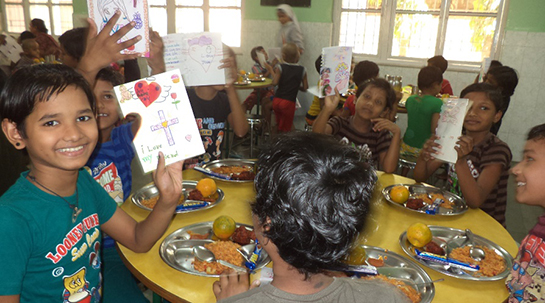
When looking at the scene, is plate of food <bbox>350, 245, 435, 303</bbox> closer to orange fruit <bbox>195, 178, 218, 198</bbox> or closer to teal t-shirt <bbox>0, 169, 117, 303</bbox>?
orange fruit <bbox>195, 178, 218, 198</bbox>

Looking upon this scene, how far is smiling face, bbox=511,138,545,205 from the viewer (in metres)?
1.42

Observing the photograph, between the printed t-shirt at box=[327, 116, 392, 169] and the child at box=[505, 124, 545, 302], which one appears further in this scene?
the printed t-shirt at box=[327, 116, 392, 169]

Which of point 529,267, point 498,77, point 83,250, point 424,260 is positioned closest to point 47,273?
point 83,250

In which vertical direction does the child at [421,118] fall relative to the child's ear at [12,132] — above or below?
below

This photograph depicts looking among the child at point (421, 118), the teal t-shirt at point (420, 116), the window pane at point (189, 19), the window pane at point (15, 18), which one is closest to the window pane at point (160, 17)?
the window pane at point (189, 19)

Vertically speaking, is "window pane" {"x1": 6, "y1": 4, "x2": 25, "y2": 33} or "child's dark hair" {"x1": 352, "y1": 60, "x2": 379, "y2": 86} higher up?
"window pane" {"x1": 6, "y1": 4, "x2": 25, "y2": 33}

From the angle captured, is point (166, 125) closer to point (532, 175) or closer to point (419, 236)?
point (419, 236)

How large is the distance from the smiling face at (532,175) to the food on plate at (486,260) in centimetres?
23

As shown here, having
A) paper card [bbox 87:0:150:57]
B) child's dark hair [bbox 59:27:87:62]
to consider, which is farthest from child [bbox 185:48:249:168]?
paper card [bbox 87:0:150:57]

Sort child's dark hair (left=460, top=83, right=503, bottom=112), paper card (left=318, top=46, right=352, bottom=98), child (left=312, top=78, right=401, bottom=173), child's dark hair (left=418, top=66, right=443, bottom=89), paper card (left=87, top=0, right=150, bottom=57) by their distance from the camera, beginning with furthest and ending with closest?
child's dark hair (left=418, top=66, right=443, bottom=89), child (left=312, top=78, right=401, bottom=173), paper card (left=318, top=46, right=352, bottom=98), child's dark hair (left=460, top=83, right=503, bottom=112), paper card (left=87, top=0, right=150, bottom=57)

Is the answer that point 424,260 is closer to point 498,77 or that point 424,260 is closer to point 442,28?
point 498,77

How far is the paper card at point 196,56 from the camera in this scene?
2090 mm

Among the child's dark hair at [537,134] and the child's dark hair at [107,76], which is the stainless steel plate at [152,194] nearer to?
the child's dark hair at [107,76]

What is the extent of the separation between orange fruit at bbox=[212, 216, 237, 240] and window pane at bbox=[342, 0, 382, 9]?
250 inches
